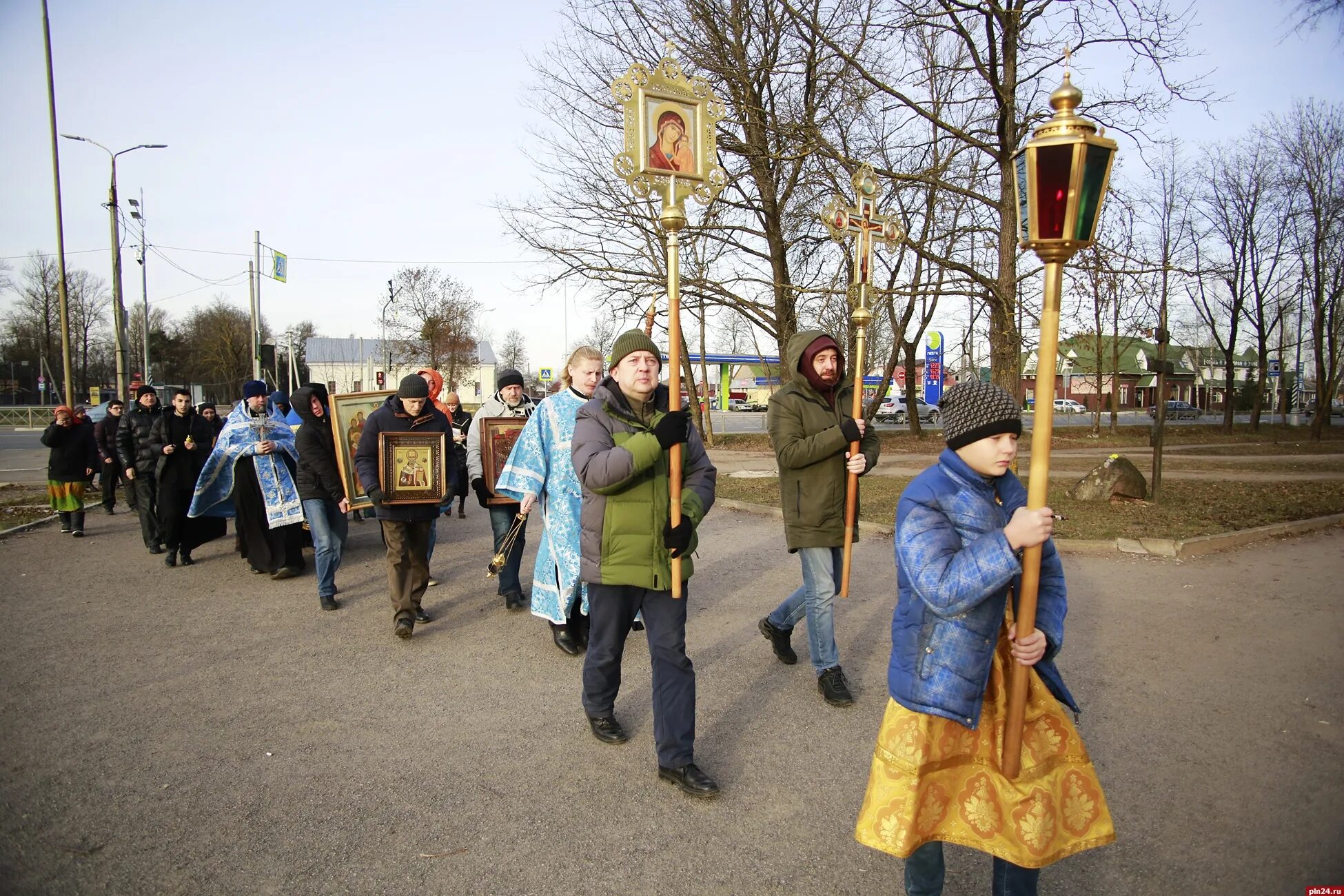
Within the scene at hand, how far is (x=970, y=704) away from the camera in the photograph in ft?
7.58

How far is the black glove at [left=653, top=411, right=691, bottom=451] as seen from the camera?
138 inches

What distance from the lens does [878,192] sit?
6.21 m

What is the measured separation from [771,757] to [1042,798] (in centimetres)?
180

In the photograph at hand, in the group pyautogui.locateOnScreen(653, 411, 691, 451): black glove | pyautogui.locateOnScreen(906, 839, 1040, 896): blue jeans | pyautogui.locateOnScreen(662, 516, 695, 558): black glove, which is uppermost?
pyautogui.locateOnScreen(653, 411, 691, 451): black glove

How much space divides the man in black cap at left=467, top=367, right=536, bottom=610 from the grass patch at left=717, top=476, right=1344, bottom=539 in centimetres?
415

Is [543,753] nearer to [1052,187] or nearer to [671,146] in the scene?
[671,146]

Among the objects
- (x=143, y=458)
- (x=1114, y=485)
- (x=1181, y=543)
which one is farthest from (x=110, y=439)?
(x=1114, y=485)

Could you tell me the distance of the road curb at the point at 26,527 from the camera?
1073cm

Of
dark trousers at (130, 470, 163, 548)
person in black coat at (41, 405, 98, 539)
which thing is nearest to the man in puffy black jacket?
dark trousers at (130, 470, 163, 548)

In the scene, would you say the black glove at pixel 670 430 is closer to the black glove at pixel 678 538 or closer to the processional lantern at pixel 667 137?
the black glove at pixel 678 538

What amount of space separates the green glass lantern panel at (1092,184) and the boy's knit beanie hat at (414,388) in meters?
5.18

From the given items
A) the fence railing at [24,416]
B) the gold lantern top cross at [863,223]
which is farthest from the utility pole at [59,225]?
the fence railing at [24,416]

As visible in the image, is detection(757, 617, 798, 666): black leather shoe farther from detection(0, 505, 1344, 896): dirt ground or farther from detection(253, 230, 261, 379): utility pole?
detection(253, 230, 261, 379): utility pole

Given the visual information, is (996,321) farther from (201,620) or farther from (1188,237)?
(1188,237)
